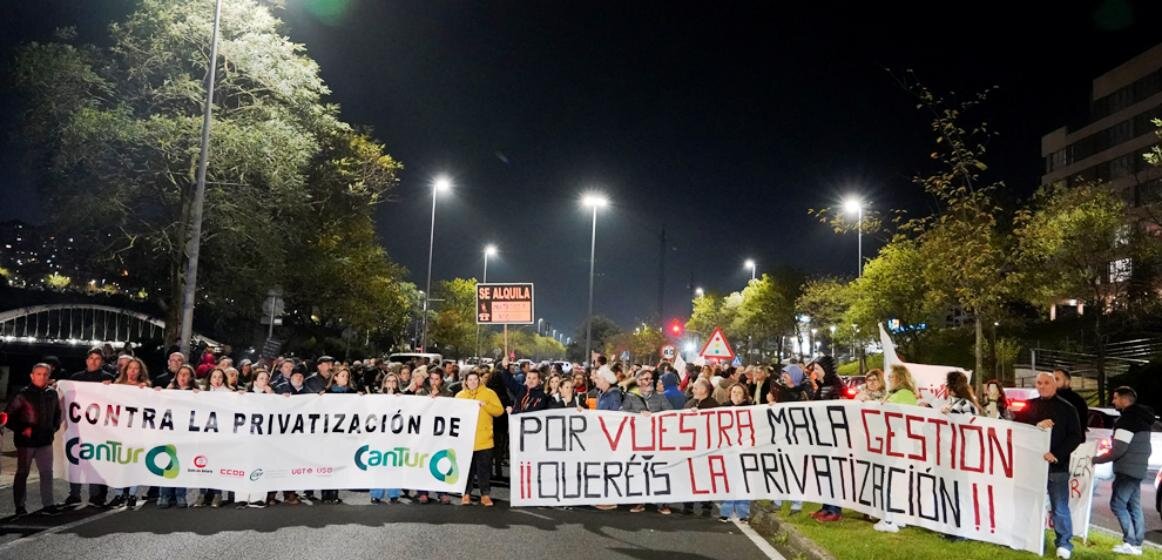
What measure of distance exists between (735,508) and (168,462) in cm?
638

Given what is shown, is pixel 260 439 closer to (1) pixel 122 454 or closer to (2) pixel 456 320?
(1) pixel 122 454

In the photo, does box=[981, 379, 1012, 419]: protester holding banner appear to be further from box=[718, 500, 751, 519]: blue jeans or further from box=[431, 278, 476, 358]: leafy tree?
box=[431, 278, 476, 358]: leafy tree

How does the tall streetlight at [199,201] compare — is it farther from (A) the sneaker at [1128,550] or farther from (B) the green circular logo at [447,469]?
(A) the sneaker at [1128,550]

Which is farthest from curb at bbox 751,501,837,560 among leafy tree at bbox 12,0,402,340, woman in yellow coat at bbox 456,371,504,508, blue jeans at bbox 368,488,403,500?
leafy tree at bbox 12,0,402,340

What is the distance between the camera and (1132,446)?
860 centimetres

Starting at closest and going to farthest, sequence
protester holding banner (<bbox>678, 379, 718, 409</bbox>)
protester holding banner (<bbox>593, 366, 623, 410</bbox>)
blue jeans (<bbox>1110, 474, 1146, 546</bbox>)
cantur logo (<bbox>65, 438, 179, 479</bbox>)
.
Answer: blue jeans (<bbox>1110, 474, 1146, 546</bbox>) < cantur logo (<bbox>65, 438, 179, 479</bbox>) < protester holding banner (<bbox>678, 379, 718, 409</bbox>) < protester holding banner (<bbox>593, 366, 623, 410</bbox>)

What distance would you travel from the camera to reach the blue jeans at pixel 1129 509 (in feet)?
27.9

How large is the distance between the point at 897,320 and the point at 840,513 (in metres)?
36.3

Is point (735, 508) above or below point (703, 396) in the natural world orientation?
below

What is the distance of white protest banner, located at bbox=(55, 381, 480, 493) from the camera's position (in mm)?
10164

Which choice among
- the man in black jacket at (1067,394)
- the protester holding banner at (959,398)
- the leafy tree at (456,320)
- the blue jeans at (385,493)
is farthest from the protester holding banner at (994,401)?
the leafy tree at (456,320)

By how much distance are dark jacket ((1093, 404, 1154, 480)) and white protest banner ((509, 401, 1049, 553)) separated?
1.19 meters

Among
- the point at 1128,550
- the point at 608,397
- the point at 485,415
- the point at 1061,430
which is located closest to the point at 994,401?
the point at 1128,550

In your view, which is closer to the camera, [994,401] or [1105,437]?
[994,401]
